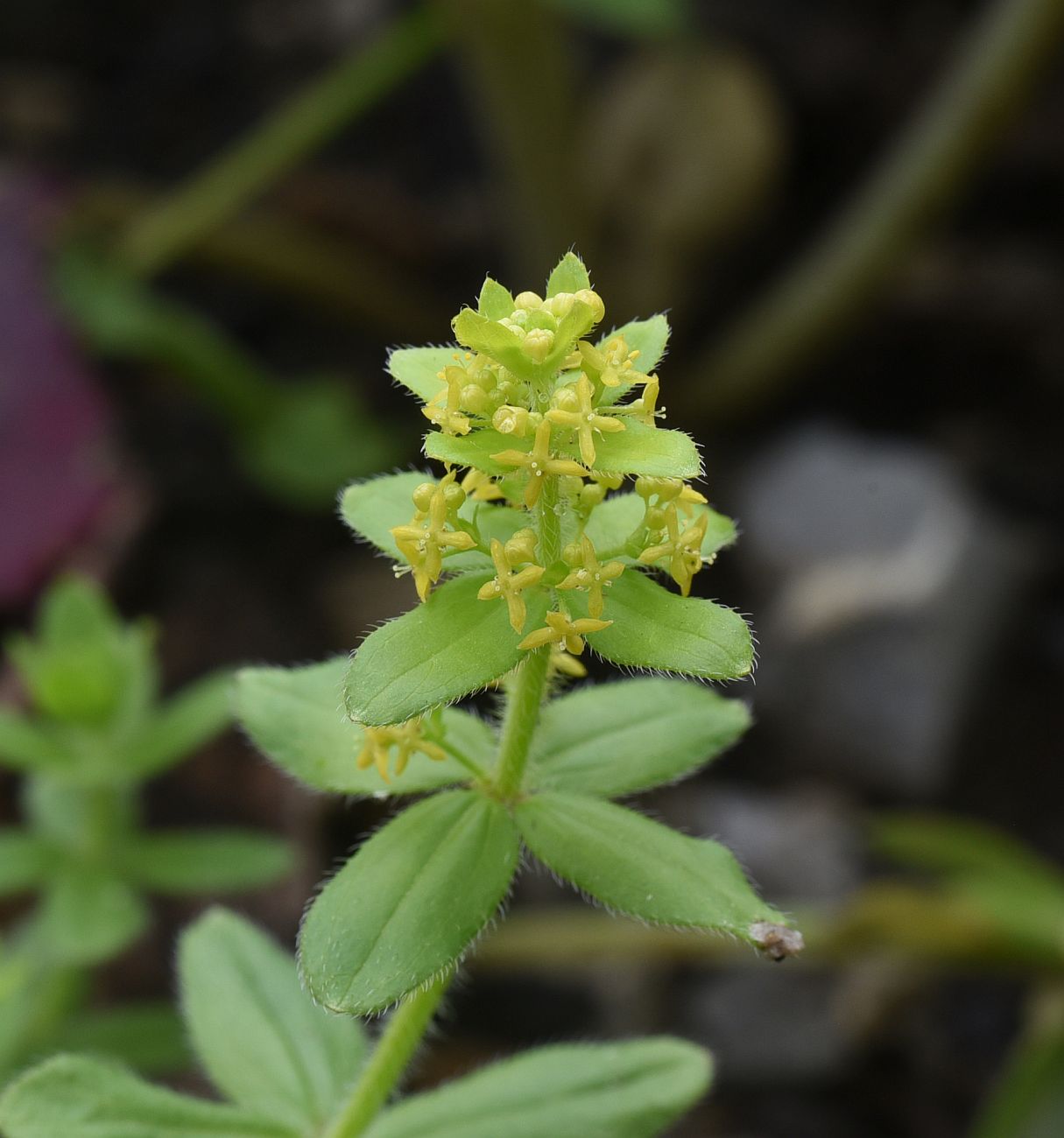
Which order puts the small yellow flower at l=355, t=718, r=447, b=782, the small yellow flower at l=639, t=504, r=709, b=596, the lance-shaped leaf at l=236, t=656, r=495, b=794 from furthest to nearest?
1. the lance-shaped leaf at l=236, t=656, r=495, b=794
2. the small yellow flower at l=355, t=718, r=447, b=782
3. the small yellow flower at l=639, t=504, r=709, b=596

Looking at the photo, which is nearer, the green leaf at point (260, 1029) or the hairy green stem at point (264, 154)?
the green leaf at point (260, 1029)

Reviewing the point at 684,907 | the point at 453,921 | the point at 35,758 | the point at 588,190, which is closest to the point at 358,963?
the point at 453,921

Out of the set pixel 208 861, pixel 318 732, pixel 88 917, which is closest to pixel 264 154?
pixel 208 861

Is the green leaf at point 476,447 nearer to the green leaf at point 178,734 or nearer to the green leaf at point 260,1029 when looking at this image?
the green leaf at point 260,1029

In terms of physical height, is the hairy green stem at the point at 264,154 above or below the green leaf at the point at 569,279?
above

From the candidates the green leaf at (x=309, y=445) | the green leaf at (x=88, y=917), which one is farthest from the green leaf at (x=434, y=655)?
the green leaf at (x=309, y=445)

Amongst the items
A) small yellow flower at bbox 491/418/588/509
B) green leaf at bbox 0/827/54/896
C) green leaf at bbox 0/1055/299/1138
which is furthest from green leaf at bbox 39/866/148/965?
small yellow flower at bbox 491/418/588/509

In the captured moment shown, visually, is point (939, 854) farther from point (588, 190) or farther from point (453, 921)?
point (588, 190)

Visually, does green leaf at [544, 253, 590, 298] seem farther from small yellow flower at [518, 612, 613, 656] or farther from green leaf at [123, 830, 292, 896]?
green leaf at [123, 830, 292, 896]
